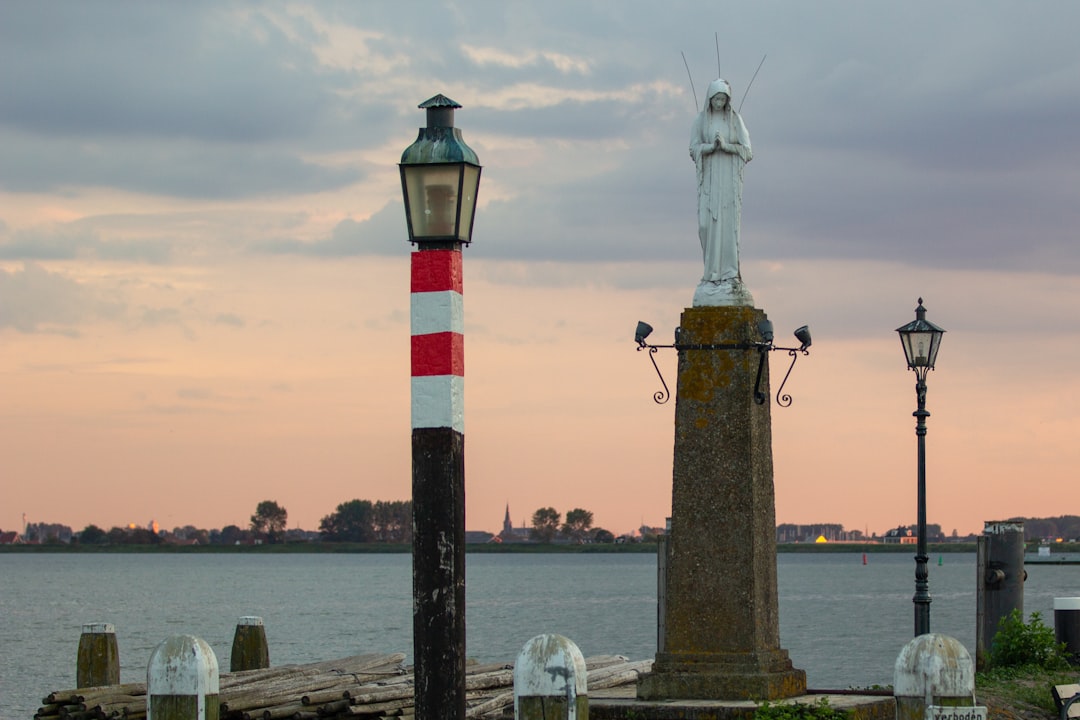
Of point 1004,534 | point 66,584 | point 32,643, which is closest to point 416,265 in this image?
point 1004,534

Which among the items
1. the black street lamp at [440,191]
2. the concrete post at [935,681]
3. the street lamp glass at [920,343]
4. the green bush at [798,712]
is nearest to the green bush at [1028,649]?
the street lamp glass at [920,343]

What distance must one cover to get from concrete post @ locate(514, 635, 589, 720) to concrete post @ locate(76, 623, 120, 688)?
46.6 feet

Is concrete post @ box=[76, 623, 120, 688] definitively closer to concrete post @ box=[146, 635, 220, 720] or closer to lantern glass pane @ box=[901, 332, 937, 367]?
lantern glass pane @ box=[901, 332, 937, 367]

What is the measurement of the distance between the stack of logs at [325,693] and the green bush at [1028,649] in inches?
174

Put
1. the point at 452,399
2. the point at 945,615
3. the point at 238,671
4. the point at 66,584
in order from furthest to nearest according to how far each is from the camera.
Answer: the point at 66,584 < the point at 945,615 < the point at 238,671 < the point at 452,399

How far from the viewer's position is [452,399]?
10.9m

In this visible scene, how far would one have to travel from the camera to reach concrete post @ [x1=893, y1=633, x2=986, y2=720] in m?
11.0

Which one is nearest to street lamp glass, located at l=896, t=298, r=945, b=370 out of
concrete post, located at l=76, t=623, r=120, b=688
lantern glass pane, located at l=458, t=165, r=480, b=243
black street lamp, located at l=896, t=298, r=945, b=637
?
black street lamp, located at l=896, t=298, r=945, b=637

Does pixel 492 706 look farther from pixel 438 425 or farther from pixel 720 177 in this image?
pixel 438 425

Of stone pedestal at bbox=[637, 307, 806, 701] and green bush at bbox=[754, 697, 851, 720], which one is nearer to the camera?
green bush at bbox=[754, 697, 851, 720]

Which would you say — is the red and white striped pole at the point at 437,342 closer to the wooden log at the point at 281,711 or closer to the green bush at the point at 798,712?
the green bush at the point at 798,712

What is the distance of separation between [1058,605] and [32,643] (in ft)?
141

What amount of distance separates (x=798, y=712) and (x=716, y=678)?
1.05m

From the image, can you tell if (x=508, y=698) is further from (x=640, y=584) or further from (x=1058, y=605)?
(x=640, y=584)
